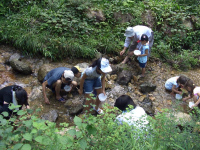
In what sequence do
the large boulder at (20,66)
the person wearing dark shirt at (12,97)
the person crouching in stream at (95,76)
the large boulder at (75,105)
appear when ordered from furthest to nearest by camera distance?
1. the large boulder at (20,66)
2. the large boulder at (75,105)
3. the person crouching in stream at (95,76)
4. the person wearing dark shirt at (12,97)

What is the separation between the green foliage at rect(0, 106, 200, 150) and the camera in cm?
177

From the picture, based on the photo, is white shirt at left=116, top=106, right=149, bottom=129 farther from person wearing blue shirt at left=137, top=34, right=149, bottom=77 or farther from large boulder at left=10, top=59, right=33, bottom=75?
large boulder at left=10, top=59, right=33, bottom=75

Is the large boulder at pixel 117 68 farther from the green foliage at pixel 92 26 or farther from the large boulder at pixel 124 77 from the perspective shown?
the green foliage at pixel 92 26

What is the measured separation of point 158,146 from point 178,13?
676 cm

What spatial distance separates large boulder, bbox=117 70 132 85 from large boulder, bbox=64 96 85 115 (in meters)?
1.33

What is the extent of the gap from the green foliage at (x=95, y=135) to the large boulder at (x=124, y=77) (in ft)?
9.86

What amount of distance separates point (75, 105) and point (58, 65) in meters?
1.70

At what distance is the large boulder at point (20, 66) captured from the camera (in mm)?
5090

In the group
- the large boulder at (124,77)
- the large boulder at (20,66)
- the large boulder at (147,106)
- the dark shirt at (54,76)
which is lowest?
the large boulder at (147,106)

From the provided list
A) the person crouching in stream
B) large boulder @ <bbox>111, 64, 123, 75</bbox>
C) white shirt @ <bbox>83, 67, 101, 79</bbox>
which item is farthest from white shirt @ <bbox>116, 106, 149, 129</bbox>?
large boulder @ <bbox>111, 64, 123, 75</bbox>

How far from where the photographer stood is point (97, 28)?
6773 mm

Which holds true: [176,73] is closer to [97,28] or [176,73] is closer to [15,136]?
[97,28]

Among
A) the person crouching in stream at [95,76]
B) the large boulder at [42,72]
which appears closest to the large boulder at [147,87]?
the person crouching in stream at [95,76]

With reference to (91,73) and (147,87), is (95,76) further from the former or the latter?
(147,87)
